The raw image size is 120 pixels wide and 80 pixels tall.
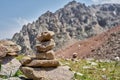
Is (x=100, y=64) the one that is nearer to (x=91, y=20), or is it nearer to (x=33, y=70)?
(x=33, y=70)

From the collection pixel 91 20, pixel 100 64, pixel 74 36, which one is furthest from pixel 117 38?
pixel 91 20

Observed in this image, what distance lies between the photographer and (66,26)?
15412 cm

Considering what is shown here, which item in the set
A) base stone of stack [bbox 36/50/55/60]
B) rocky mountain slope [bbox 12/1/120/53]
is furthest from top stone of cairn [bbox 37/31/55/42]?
rocky mountain slope [bbox 12/1/120/53]

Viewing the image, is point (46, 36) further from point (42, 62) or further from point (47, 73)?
point (47, 73)

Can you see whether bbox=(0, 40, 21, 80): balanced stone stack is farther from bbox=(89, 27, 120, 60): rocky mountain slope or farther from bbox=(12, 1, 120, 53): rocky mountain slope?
bbox=(12, 1, 120, 53): rocky mountain slope

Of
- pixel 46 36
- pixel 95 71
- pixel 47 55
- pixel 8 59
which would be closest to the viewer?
pixel 47 55

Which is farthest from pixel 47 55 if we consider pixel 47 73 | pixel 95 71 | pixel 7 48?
pixel 95 71

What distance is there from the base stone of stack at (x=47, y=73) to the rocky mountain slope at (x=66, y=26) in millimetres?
91114

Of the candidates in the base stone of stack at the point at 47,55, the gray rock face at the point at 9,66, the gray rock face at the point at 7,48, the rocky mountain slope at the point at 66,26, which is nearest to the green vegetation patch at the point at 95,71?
the base stone of stack at the point at 47,55

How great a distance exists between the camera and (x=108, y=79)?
71.4ft

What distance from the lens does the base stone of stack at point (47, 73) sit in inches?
763

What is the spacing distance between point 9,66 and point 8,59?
43 cm

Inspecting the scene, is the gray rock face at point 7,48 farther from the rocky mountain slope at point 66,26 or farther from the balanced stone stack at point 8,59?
the rocky mountain slope at point 66,26

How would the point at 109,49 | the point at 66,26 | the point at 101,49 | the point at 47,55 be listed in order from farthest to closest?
1. the point at 66,26
2. the point at 101,49
3. the point at 109,49
4. the point at 47,55
